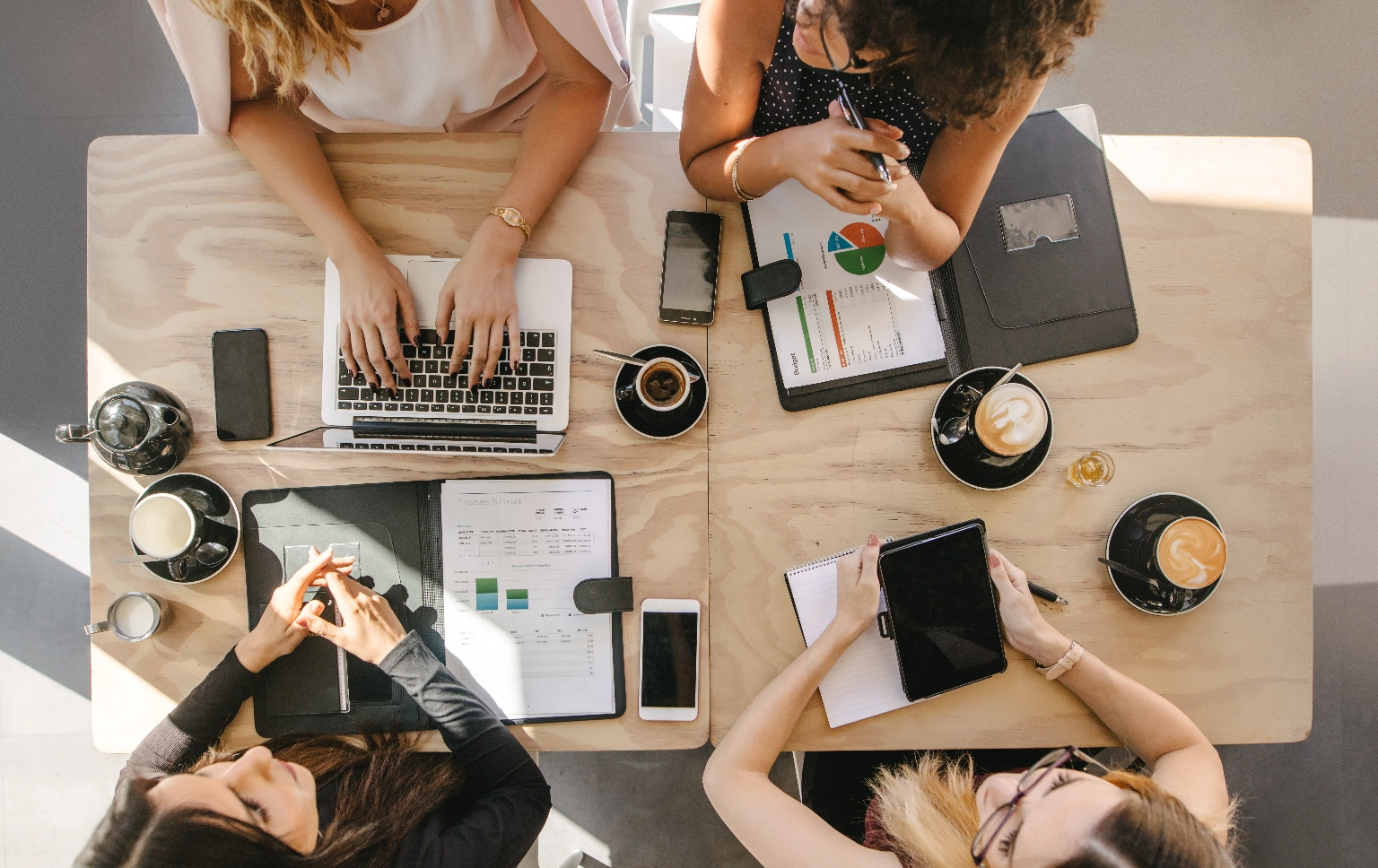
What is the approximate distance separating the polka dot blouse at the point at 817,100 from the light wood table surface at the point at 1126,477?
18 centimetres

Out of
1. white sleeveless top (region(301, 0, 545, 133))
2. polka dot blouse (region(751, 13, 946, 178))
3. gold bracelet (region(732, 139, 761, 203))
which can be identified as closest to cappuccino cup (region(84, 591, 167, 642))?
white sleeveless top (region(301, 0, 545, 133))

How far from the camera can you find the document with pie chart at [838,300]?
1.19 metres

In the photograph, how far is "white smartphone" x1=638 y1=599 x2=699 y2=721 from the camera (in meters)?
1.15

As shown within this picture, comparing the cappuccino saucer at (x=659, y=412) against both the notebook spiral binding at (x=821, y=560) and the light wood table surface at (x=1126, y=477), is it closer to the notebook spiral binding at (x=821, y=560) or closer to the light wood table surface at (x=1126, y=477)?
the light wood table surface at (x=1126, y=477)

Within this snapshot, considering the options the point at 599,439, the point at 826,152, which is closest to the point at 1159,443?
the point at 826,152

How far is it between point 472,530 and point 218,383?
0.47 m

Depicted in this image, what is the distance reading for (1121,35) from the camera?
2029 millimetres

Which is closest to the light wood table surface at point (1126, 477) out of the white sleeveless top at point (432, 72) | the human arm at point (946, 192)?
the human arm at point (946, 192)

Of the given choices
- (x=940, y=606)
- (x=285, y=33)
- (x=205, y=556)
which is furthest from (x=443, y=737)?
(x=285, y=33)

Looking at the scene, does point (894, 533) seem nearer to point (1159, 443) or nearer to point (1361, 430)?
point (1159, 443)

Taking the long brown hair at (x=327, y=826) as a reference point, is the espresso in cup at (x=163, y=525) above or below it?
above

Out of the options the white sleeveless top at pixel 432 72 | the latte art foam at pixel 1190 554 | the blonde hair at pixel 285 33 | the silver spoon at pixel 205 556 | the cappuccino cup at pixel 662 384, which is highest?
the white sleeveless top at pixel 432 72

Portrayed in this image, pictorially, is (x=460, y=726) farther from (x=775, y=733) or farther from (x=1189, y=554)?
(x=1189, y=554)

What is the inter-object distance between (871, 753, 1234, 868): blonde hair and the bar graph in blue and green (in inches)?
27.3
